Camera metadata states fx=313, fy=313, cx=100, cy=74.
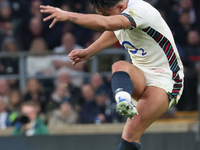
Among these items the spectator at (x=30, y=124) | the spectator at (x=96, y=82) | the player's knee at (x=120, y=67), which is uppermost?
the player's knee at (x=120, y=67)

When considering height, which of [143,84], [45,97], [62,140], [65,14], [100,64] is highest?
[65,14]

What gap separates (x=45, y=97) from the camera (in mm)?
4984

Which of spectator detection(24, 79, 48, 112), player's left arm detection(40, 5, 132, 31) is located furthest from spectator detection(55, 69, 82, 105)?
player's left arm detection(40, 5, 132, 31)

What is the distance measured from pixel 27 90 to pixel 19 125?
562mm

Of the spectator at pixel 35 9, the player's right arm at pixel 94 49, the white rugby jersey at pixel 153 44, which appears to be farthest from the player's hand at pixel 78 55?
the spectator at pixel 35 9

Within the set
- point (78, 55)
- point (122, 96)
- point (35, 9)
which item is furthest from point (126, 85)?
point (35, 9)

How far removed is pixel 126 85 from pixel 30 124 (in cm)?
275

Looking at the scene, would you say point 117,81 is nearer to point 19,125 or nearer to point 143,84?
point 143,84

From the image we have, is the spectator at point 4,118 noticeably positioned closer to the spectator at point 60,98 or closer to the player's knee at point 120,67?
the spectator at point 60,98

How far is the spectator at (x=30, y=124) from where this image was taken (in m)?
4.86

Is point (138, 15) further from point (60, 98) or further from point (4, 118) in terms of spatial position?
point (4, 118)

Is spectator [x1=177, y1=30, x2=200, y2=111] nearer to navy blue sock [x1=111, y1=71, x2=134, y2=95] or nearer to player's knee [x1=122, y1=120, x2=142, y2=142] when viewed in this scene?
player's knee [x1=122, y1=120, x2=142, y2=142]

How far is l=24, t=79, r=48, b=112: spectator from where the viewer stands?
196 inches

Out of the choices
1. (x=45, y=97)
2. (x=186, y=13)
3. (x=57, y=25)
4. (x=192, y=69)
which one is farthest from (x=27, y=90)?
(x=186, y=13)
